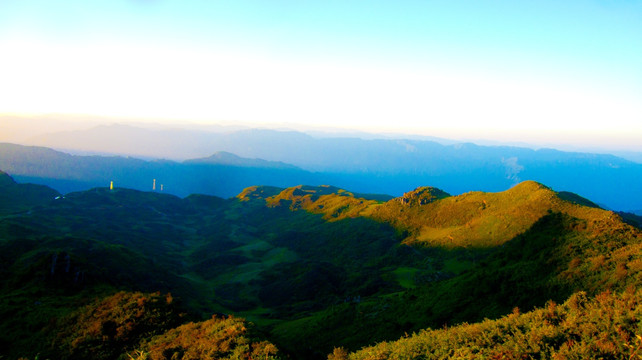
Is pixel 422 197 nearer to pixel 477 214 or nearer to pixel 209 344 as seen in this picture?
pixel 477 214

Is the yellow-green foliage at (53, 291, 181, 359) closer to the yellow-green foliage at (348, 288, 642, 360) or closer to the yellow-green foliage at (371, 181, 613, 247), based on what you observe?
the yellow-green foliage at (348, 288, 642, 360)

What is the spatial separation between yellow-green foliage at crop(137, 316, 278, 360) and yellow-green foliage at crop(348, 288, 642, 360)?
20.0 ft

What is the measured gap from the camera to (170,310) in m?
36.8

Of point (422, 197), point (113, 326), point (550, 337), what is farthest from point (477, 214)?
point (113, 326)

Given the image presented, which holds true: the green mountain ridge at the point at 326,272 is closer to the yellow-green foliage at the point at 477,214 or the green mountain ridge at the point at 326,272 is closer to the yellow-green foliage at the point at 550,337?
the yellow-green foliage at the point at 550,337

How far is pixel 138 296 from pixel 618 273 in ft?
158

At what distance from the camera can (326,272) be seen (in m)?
98.5

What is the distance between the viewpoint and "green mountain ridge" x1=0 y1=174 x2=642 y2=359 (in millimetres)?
31484

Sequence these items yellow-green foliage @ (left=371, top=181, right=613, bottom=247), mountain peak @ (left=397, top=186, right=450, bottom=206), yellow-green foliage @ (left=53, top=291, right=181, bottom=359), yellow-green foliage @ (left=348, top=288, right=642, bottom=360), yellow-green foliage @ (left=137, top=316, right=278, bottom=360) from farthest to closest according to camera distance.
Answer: mountain peak @ (left=397, top=186, right=450, bottom=206), yellow-green foliage @ (left=371, top=181, right=613, bottom=247), yellow-green foliage @ (left=53, top=291, right=181, bottom=359), yellow-green foliage @ (left=137, top=316, right=278, bottom=360), yellow-green foliage @ (left=348, top=288, right=642, bottom=360)

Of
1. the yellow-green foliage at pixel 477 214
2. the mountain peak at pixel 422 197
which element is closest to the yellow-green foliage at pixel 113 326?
the yellow-green foliage at pixel 477 214

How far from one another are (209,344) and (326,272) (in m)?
74.2

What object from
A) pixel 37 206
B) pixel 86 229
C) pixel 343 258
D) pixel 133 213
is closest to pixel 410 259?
pixel 343 258

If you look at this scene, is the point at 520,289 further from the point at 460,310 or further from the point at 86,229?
the point at 86,229

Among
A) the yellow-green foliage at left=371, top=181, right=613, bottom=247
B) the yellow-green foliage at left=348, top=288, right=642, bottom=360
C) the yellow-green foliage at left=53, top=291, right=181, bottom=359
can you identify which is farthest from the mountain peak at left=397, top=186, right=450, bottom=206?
the yellow-green foliage at left=348, top=288, right=642, bottom=360
